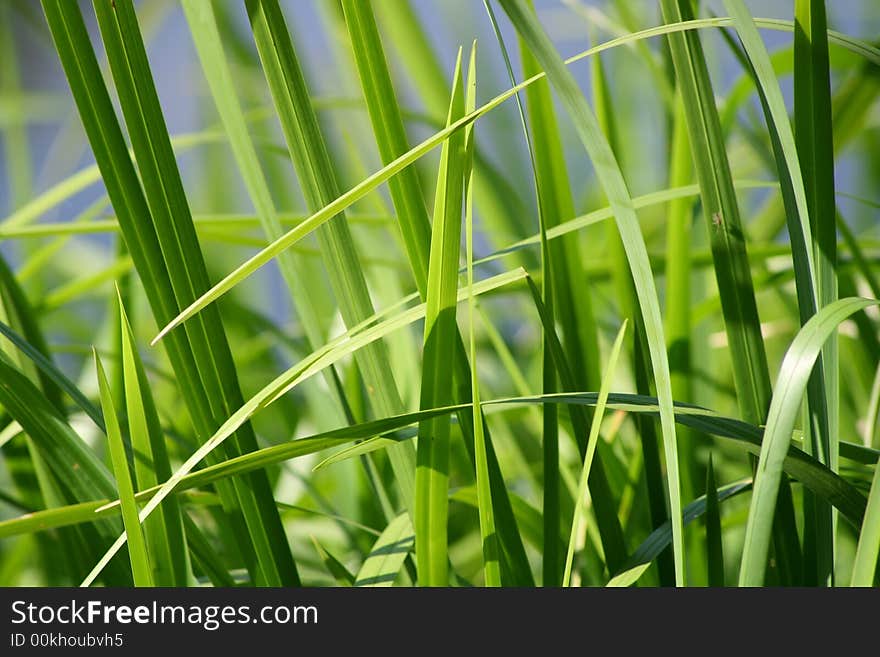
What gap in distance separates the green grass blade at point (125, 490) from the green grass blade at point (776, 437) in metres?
0.13

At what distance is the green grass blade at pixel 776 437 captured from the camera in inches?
5.6

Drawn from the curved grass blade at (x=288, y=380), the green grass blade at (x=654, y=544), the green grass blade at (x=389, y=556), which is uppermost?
the curved grass blade at (x=288, y=380)

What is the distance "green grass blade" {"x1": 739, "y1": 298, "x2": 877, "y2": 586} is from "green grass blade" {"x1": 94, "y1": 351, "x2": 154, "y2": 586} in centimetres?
13

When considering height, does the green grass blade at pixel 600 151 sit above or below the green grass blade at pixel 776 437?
above

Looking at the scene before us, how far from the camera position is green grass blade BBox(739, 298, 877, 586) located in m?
0.14

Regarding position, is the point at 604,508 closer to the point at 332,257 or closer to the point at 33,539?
the point at 332,257

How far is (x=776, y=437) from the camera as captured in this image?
0.14 meters

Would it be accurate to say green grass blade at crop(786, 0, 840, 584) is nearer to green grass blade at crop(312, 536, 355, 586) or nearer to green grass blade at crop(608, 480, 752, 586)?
green grass blade at crop(608, 480, 752, 586)

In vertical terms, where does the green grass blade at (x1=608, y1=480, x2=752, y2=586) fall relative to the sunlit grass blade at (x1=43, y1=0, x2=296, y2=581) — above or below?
below

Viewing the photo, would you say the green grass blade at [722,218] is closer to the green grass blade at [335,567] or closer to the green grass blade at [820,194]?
the green grass blade at [820,194]

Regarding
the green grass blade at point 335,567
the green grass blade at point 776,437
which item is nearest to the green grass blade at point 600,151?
the green grass blade at point 776,437

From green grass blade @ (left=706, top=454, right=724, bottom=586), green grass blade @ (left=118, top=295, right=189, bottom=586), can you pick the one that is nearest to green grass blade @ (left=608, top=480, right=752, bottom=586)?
green grass blade @ (left=706, top=454, right=724, bottom=586)

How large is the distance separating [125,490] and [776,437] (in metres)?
0.14

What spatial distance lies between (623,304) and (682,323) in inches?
1.3
